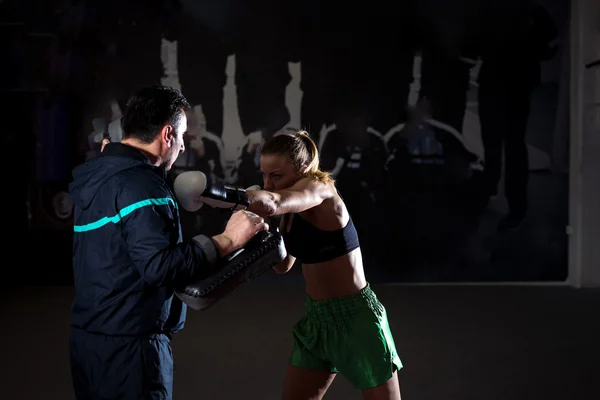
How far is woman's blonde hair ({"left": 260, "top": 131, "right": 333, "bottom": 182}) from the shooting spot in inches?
85.5

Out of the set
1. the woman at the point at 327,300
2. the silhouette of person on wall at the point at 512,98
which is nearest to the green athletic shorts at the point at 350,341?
the woman at the point at 327,300

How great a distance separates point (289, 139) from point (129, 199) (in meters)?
0.82

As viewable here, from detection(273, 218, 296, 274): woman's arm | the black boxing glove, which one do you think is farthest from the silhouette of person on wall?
the black boxing glove

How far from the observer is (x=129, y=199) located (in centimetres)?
149

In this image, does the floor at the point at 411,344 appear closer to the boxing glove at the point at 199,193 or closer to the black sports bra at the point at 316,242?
the black sports bra at the point at 316,242

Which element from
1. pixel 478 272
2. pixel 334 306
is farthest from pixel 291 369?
pixel 478 272

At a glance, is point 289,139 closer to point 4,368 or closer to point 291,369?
point 291,369

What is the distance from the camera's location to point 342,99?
664 centimetres

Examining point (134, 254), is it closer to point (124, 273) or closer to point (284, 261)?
point (124, 273)

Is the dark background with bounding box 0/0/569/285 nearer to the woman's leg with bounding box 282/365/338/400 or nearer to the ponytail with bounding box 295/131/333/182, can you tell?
the ponytail with bounding box 295/131/333/182

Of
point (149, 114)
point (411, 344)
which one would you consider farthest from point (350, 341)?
point (411, 344)

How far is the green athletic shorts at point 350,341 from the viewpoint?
80.7 inches

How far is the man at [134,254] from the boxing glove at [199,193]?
0.04 metres

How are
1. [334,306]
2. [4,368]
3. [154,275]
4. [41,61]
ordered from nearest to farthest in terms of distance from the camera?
[154,275] → [334,306] → [4,368] → [41,61]
